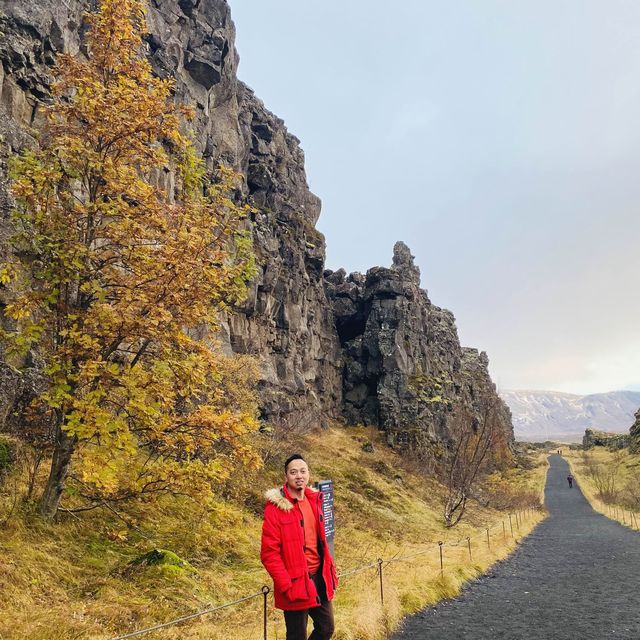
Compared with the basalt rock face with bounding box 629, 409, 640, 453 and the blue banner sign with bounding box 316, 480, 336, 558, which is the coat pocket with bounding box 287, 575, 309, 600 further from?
the basalt rock face with bounding box 629, 409, 640, 453

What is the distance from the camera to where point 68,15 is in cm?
2864

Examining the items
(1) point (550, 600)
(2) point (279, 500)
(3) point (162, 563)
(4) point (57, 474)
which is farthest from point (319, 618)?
(1) point (550, 600)

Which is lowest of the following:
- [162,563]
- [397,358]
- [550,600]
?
[550,600]

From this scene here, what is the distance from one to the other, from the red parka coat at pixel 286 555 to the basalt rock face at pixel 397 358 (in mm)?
54770

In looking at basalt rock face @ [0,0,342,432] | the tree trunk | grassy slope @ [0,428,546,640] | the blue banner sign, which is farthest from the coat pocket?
basalt rock face @ [0,0,342,432]

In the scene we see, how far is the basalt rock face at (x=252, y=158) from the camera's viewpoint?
82.4ft

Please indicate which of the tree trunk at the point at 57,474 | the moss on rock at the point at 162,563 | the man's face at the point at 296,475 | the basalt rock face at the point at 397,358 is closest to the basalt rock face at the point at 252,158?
the basalt rock face at the point at 397,358

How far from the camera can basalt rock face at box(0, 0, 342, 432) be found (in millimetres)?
25109

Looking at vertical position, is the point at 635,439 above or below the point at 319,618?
below

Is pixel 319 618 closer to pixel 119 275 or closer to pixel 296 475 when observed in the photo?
pixel 296 475

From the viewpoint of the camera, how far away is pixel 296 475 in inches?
218

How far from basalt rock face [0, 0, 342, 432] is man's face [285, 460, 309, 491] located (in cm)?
2544

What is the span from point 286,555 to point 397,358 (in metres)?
61.2

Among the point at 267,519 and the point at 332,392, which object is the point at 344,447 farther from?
the point at 267,519
